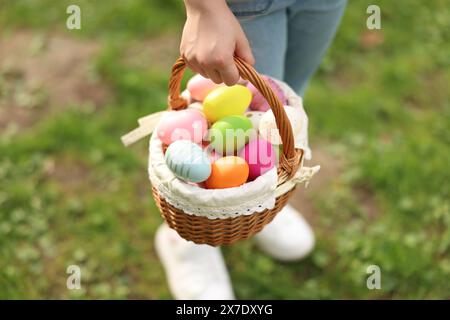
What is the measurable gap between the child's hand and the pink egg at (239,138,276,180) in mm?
195

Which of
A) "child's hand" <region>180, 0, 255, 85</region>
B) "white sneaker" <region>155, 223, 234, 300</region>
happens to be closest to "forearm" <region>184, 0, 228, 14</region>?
"child's hand" <region>180, 0, 255, 85</region>

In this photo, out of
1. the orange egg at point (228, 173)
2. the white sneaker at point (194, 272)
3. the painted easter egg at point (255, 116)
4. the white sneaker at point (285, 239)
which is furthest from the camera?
the white sneaker at point (285, 239)

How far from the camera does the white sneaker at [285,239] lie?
1690mm

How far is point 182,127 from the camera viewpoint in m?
1.16

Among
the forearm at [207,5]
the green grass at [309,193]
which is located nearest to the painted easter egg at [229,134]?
the forearm at [207,5]

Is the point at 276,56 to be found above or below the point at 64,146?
above

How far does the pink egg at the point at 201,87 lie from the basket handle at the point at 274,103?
5 cm

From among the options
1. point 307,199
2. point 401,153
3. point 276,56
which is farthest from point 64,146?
point 401,153

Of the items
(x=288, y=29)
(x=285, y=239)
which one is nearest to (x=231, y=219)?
(x=288, y=29)

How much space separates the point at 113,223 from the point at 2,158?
19.0 inches

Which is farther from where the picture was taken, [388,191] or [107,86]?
[107,86]

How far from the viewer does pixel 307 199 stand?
1874 mm

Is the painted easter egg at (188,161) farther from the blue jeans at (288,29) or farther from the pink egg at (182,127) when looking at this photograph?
the blue jeans at (288,29)
